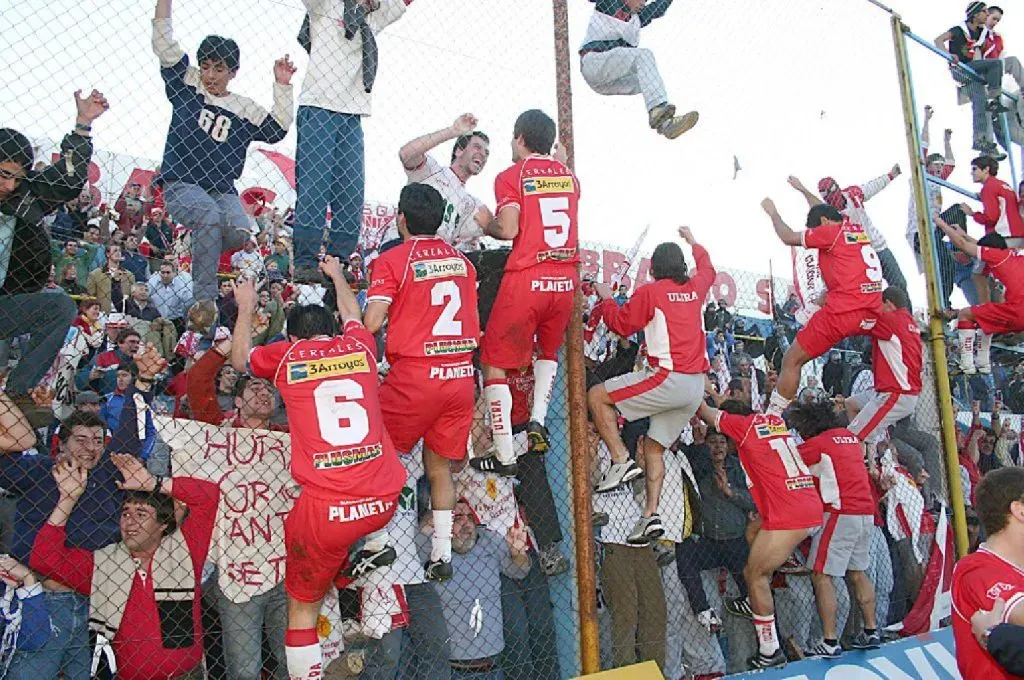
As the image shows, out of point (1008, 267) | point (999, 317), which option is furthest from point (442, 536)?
point (1008, 267)

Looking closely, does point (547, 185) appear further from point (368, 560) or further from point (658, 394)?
point (368, 560)

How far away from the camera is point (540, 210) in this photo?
4.98m

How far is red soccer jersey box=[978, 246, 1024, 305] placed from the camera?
7.91 metres

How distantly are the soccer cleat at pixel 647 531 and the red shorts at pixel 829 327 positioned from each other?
227 centimetres

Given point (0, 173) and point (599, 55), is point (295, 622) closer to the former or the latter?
point (0, 173)

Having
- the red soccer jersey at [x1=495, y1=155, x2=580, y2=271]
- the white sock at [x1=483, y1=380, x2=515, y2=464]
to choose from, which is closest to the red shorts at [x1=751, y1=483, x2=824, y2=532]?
the white sock at [x1=483, y1=380, x2=515, y2=464]

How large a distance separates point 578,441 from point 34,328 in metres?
3.00

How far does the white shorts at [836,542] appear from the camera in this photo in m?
6.43

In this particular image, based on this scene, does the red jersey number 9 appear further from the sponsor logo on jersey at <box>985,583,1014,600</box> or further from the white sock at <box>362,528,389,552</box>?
the sponsor logo on jersey at <box>985,583,1014,600</box>

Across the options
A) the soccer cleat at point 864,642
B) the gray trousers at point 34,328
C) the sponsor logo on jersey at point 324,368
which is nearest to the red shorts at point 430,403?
the sponsor logo on jersey at point 324,368

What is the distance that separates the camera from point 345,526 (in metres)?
3.94

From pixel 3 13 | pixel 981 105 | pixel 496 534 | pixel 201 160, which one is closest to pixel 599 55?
pixel 201 160

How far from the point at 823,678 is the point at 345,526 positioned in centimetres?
380

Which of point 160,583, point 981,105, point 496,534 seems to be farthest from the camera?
point 981,105
